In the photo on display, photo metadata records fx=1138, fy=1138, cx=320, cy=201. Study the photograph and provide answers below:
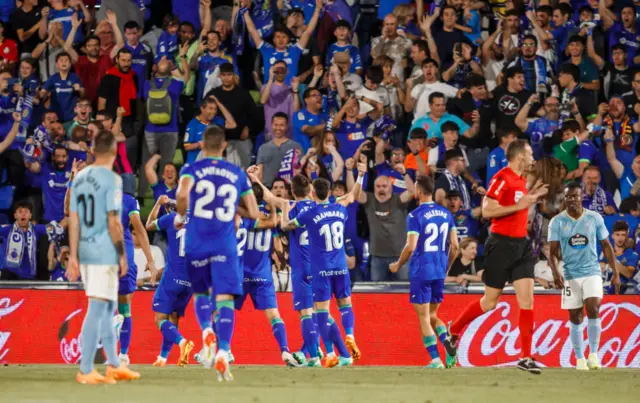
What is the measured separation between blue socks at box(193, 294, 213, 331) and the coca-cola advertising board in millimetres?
5519

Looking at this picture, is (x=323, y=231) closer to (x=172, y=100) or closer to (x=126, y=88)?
(x=172, y=100)

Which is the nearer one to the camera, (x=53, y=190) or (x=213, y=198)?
(x=213, y=198)

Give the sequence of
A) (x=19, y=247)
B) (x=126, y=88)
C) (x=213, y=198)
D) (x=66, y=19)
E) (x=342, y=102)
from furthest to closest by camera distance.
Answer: (x=66, y=19)
(x=126, y=88)
(x=342, y=102)
(x=19, y=247)
(x=213, y=198)

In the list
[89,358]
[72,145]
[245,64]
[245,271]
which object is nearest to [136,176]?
[72,145]

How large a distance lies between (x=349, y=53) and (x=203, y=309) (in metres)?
10.1

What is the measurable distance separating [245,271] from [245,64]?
7.68 metres

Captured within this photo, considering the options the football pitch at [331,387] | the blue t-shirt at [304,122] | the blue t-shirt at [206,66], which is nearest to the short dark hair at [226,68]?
the blue t-shirt at [206,66]

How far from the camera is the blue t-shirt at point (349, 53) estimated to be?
2034 centimetres

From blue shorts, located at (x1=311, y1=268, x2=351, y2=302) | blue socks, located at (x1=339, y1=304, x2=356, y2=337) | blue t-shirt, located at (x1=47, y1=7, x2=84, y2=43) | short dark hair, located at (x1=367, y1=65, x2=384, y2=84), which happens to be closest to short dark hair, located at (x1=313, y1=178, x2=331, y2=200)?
blue shorts, located at (x1=311, y1=268, x2=351, y2=302)

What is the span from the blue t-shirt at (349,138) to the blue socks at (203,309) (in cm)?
811

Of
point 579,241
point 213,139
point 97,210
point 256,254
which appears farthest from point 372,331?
point 97,210

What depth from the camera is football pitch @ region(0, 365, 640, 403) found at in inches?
364

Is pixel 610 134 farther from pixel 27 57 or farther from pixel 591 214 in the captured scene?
pixel 27 57

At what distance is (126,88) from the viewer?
20.1 metres
